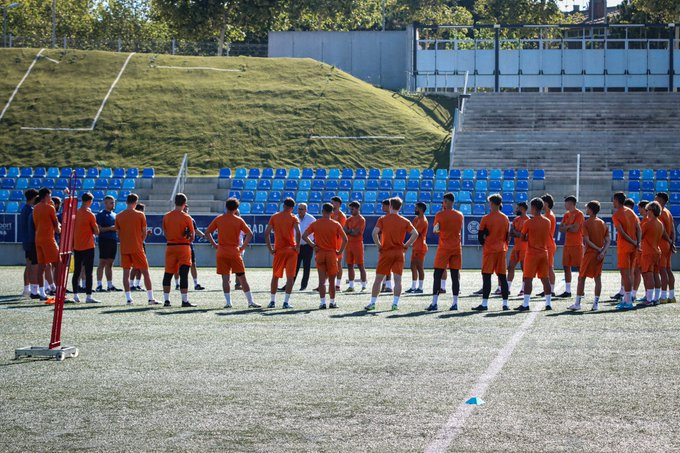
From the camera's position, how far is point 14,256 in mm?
35719

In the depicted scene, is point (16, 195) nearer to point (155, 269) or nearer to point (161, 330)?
point (155, 269)

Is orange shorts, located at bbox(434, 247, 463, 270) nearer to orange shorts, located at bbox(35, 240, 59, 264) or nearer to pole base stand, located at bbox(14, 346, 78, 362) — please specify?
orange shorts, located at bbox(35, 240, 59, 264)

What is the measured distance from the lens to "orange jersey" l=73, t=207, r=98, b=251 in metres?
21.6

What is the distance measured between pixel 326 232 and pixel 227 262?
186 cm

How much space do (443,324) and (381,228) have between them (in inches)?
115

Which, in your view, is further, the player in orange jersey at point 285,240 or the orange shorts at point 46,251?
the orange shorts at point 46,251

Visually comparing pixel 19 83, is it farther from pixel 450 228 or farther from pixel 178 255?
pixel 450 228

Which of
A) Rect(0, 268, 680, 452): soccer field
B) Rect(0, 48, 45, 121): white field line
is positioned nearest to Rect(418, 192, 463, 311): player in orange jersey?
Rect(0, 268, 680, 452): soccer field

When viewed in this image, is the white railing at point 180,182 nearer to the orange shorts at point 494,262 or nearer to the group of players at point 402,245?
the group of players at point 402,245

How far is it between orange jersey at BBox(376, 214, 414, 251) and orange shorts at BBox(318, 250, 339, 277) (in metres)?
0.98

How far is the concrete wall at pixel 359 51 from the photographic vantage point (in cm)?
6253

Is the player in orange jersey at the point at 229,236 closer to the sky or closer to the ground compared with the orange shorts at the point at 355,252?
closer to the sky

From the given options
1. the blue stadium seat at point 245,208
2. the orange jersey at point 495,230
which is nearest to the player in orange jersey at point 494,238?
the orange jersey at point 495,230

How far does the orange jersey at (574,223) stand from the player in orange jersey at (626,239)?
4.70 feet
